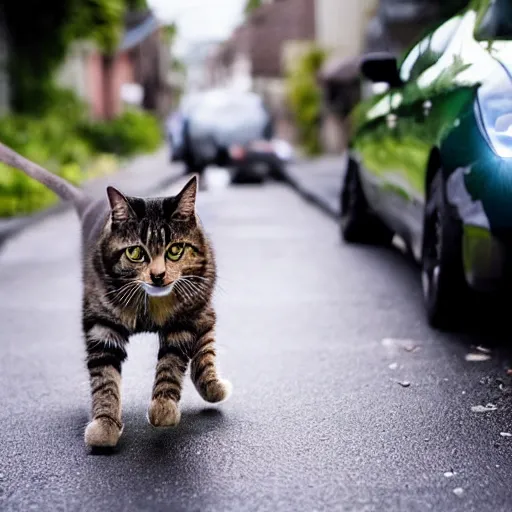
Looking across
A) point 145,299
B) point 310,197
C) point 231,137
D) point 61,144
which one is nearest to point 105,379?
point 145,299

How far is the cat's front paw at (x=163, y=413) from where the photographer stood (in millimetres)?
4344

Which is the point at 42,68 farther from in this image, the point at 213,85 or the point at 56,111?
the point at 213,85

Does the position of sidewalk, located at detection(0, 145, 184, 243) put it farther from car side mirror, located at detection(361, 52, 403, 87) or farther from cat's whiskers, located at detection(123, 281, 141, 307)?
cat's whiskers, located at detection(123, 281, 141, 307)

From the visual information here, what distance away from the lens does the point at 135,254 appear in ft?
13.0

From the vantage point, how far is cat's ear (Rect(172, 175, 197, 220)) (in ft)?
13.3

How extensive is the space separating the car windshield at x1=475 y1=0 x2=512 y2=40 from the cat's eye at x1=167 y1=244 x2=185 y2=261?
2.80 meters

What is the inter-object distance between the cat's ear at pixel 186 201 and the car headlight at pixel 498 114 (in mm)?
1838

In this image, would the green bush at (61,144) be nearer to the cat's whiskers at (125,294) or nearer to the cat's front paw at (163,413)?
the cat's front paw at (163,413)

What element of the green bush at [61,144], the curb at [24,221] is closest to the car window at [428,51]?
the curb at [24,221]

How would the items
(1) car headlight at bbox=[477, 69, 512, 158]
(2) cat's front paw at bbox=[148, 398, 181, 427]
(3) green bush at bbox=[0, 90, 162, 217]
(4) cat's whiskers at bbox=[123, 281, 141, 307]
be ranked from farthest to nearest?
(3) green bush at bbox=[0, 90, 162, 217] → (1) car headlight at bbox=[477, 69, 512, 158] → (2) cat's front paw at bbox=[148, 398, 181, 427] → (4) cat's whiskers at bbox=[123, 281, 141, 307]

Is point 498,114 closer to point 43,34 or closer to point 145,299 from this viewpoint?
point 145,299

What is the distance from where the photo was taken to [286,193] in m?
19.4

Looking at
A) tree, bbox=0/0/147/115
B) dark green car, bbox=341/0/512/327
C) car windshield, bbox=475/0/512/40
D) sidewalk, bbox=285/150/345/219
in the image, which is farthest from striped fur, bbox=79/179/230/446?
tree, bbox=0/0/147/115

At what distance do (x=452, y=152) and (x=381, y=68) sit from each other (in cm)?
171
